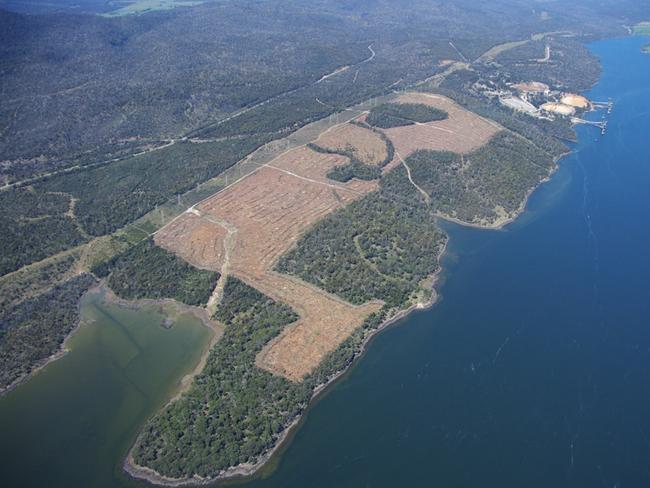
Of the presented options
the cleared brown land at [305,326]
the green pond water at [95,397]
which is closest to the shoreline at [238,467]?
the green pond water at [95,397]

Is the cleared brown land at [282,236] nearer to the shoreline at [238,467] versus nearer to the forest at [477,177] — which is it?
the shoreline at [238,467]

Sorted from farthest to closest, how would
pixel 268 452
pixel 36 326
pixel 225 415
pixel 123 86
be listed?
pixel 123 86 < pixel 36 326 < pixel 225 415 < pixel 268 452

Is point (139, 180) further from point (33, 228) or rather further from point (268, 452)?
point (268, 452)

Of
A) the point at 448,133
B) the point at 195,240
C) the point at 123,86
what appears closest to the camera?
the point at 195,240

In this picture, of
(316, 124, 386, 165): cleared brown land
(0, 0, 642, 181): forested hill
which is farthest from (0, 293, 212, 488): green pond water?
(316, 124, 386, 165): cleared brown land

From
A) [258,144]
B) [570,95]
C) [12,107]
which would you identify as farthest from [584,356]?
[12,107]

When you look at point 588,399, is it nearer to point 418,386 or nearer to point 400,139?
point 418,386

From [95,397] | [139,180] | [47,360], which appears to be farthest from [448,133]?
[47,360]
